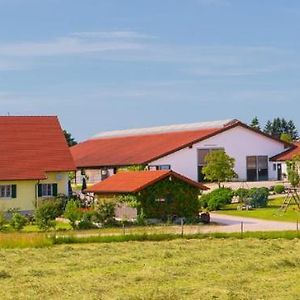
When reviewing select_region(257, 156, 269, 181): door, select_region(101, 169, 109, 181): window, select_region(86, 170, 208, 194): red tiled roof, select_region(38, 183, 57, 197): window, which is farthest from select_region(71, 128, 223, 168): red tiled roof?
select_region(86, 170, 208, 194): red tiled roof

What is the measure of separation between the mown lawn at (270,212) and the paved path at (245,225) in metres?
1.20

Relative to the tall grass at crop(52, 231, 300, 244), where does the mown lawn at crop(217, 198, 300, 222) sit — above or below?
above

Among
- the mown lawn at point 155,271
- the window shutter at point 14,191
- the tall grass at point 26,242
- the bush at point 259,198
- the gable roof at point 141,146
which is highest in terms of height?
the gable roof at point 141,146

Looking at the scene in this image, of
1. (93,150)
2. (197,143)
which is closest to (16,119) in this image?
(197,143)

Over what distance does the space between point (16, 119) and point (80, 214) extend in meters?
13.6

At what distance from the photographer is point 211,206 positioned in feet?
149

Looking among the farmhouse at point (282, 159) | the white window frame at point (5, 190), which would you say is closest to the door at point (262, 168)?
the farmhouse at point (282, 159)

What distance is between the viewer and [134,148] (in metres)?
65.6

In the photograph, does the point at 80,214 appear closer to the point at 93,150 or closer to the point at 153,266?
the point at 153,266

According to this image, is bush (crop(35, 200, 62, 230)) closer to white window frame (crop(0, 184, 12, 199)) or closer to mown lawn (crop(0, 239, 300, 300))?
white window frame (crop(0, 184, 12, 199))

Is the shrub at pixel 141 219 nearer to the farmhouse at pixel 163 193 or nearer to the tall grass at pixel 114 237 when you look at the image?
the farmhouse at pixel 163 193

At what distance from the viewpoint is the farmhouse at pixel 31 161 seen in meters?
41.0

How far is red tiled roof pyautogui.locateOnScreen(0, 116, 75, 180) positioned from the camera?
137 feet

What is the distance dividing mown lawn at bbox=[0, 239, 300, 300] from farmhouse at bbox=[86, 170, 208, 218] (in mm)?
12076
